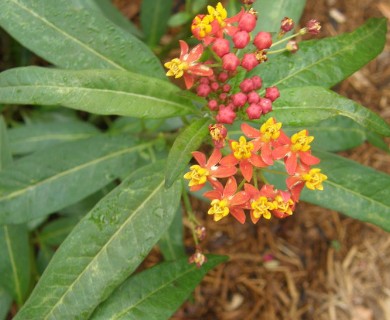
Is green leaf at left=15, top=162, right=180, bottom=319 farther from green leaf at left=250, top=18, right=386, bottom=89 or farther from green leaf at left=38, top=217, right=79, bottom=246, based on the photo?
green leaf at left=38, top=217, right=79, bottom=246

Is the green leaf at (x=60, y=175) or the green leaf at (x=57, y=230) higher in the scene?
the green leaf at (x=60, y=175)

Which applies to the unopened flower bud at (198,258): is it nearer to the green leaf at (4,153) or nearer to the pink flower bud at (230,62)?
the pink flower bud at (230,62)

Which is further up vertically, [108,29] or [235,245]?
[108,29]

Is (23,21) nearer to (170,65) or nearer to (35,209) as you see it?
(170,65)

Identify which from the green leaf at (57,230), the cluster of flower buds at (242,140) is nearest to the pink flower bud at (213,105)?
the cluster of flower buds at (242,140)

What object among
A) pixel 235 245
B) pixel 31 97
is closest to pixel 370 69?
pixel 235 245

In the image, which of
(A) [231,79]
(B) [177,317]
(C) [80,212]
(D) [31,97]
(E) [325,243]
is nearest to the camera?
(D) [31,97]

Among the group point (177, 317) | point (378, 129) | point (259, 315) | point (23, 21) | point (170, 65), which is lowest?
point (259, 315)

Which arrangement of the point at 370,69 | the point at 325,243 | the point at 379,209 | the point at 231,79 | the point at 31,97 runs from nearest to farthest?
the point at 31,97 < the point at 231,79 < the point at 379,209 < the point at 325,243 < the point at 370,69
